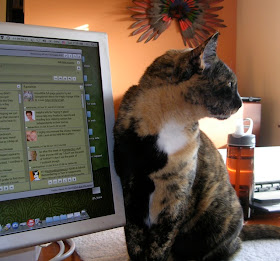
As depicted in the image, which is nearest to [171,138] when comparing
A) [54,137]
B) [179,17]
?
[54,137]

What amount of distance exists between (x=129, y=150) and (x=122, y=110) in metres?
0.10

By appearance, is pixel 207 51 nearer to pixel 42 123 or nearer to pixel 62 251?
pixel 42 123

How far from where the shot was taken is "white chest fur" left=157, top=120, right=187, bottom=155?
0.61 meters

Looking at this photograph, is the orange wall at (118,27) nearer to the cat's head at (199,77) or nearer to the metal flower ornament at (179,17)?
the metal flower ornament at (179,17)

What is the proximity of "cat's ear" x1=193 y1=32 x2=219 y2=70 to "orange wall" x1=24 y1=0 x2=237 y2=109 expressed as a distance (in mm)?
1235

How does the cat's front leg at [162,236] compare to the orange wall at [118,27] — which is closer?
the cat's front leg at [162,236]

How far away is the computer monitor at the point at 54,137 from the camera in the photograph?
1.50 ft

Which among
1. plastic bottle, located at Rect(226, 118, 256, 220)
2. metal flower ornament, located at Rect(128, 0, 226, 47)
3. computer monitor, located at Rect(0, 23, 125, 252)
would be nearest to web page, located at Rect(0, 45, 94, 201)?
computer monitor, located at Rect(0, 23, 125, 252)

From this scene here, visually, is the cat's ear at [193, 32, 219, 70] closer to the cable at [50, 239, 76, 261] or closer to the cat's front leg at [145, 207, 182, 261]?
the cat's front leg at [145, 207, 182, 261]

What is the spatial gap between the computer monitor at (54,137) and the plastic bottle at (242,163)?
0.44 m

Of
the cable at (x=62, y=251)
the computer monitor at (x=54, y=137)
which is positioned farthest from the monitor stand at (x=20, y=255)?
the computer monitor at (x=54, y=137)

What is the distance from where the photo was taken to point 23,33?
19.0 inches

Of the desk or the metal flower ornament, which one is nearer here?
the desk

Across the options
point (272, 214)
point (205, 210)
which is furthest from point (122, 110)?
point (272, 214)
